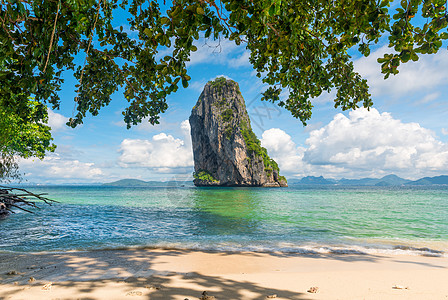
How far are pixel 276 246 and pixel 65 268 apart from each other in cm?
722

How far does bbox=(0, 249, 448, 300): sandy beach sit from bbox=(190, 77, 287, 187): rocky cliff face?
3637 inches

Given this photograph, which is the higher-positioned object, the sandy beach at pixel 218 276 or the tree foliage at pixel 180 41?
the tree foliage at pixel 180 41

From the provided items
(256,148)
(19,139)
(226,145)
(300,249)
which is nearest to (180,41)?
(300,249)

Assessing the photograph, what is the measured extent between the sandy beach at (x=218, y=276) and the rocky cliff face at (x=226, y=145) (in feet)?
303

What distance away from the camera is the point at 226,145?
102m

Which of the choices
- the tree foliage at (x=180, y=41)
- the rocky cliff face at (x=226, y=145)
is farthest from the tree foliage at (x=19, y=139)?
the rocky cliff face at (x=226, y=145)

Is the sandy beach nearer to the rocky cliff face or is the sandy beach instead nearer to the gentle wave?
the gentle wave

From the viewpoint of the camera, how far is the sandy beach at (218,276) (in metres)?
4.00

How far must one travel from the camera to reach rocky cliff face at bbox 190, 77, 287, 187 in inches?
4003

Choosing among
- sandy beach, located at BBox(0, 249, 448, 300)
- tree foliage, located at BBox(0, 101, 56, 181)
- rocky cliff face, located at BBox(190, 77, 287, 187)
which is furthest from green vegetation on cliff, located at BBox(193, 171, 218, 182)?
sandy beach, located at BBox(0, 249, 448, 300)

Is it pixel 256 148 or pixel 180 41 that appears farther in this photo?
pixel 256 148

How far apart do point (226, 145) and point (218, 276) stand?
97.1 meters

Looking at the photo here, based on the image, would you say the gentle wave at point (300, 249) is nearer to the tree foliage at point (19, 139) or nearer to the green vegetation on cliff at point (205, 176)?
the tree foliage at point (19, 139)

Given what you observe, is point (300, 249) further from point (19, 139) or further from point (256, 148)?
point (256, 148)
